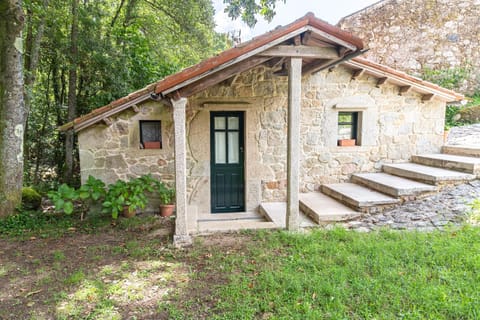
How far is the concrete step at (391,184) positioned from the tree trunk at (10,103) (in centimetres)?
654

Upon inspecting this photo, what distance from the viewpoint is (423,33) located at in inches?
392

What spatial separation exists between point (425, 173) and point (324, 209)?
2.01 m

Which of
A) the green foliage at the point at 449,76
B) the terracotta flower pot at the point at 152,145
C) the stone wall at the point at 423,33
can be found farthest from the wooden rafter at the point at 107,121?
the green foliage at the point at 449,76

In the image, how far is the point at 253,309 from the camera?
2623 mm

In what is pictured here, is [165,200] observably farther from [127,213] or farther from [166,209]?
[127,213]

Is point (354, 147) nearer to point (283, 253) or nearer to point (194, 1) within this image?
point (283, 253)

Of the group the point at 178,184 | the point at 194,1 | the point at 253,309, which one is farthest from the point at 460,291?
the point at 194,1

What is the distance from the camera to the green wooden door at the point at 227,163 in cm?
588

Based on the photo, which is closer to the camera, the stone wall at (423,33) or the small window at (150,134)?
the small window at (150,134)

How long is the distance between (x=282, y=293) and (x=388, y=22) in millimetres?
10559

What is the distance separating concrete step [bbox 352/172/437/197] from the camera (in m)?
4.85

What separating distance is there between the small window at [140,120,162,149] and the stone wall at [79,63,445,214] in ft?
0.48

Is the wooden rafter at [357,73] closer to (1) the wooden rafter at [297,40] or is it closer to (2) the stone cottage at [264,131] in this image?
(2) the stone cottage at [264,131]

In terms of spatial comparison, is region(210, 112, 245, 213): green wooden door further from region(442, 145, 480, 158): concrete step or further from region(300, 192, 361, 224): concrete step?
region(442, 145, 480, 158): concrete step
